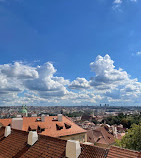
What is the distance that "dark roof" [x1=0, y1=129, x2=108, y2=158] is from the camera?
10125mm

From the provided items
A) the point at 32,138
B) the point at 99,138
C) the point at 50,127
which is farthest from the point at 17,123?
the point at 99,138

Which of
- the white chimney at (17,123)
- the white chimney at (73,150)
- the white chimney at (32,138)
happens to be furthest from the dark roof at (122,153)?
the white chimney at (17,123)

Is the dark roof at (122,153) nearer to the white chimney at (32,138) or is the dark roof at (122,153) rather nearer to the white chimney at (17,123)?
the white chimney at (32,138)

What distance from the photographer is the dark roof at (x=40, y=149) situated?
10.1 m

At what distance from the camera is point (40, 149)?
12.3 m

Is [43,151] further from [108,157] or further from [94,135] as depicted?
[94,135]

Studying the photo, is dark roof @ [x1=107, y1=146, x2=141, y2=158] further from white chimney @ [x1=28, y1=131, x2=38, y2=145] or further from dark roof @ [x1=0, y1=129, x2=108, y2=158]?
white chimney @ [x1=28, y1=131, x2=38, y2=145]

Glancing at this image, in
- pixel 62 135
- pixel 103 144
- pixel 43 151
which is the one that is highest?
pixel 43 151

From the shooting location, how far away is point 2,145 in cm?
1538

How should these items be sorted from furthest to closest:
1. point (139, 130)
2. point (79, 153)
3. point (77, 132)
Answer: point (77, 132) < point (139, 130) < point (79, 153)

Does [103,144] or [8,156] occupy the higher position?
[8,156]

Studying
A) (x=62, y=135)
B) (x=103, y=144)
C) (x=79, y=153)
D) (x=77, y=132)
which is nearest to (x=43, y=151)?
(x=79, y=153)

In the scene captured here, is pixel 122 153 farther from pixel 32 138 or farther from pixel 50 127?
pixel 50 127

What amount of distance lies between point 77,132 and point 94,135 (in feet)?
74.8
